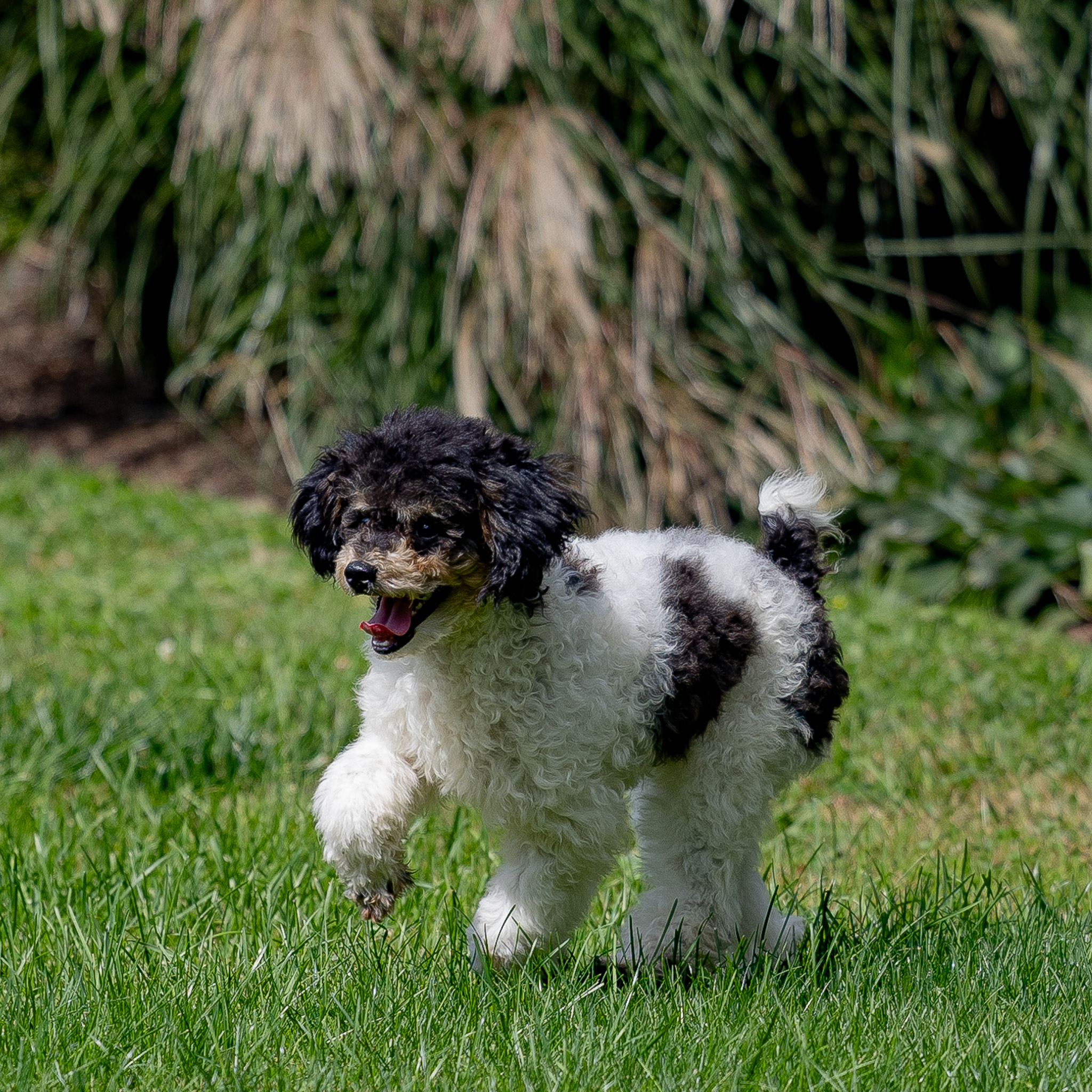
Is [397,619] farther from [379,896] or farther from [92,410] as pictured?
[92,410]

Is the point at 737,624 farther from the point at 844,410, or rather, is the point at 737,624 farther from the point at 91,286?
the point at 91,286

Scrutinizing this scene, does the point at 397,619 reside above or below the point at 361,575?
below

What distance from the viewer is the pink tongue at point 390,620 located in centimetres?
299

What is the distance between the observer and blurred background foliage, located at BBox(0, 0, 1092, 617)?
300 inches

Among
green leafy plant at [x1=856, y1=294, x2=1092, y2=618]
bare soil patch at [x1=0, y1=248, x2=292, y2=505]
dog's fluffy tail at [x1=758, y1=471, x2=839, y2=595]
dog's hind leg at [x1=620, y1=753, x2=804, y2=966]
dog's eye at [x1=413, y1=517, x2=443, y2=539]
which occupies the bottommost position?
bare soil patch at [x1=0, y1=248, x2=292, y2=505]

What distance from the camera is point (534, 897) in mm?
3096

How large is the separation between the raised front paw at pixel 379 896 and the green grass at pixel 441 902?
0.12 metres

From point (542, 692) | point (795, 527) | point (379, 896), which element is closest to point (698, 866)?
point (542, 692)

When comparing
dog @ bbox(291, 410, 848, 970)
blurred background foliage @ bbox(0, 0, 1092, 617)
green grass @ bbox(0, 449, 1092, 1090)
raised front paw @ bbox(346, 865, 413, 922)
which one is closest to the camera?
green grass @ bbox(0, 449, 1092, 1090)

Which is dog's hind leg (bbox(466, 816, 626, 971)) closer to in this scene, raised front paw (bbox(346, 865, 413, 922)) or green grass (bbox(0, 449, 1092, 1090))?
green grass (bbox(0, 449, 1092, 1090))

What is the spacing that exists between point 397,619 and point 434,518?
8.9 inches

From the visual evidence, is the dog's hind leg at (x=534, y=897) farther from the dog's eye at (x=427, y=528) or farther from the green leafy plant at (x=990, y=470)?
the green leafy plant at (x=990, y=470)

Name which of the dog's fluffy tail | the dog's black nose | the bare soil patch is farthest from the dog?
the bare soil patch

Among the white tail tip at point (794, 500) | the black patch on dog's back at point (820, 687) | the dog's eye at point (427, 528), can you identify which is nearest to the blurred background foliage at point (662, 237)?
the white tail tip at point (794, 500)
